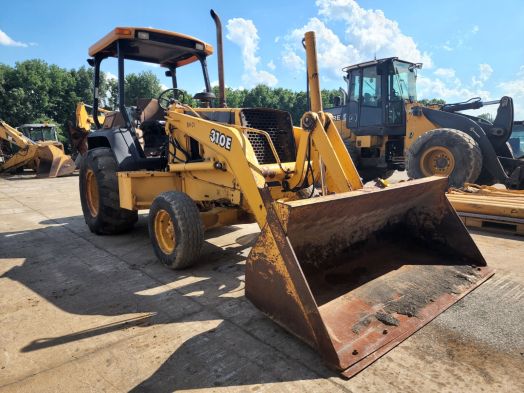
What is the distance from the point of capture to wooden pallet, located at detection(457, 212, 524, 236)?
17.4ft

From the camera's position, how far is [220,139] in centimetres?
381

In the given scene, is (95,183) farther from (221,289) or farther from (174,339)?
(174,339)

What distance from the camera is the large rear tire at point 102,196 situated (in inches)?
208

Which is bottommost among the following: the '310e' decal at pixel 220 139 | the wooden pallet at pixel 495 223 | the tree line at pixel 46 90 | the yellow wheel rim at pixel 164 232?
the wooden pallet at pixel 495 223

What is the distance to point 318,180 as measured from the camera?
4230mm

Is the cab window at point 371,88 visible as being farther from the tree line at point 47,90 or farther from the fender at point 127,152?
the tree line at point 47,90

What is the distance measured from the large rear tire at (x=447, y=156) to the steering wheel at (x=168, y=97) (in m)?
5.20

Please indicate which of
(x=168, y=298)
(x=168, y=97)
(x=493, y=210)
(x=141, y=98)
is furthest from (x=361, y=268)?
(x=141, y=98)

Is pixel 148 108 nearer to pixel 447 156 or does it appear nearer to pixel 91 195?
pixel 91 195

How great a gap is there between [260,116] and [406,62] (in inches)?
273

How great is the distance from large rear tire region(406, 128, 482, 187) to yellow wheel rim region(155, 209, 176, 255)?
5.87m

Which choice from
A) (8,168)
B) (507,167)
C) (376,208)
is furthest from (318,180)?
(8,168)

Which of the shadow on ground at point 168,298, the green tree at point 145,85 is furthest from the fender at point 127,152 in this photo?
the green tree at point 145,85

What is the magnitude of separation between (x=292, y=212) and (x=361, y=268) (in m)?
1.17
